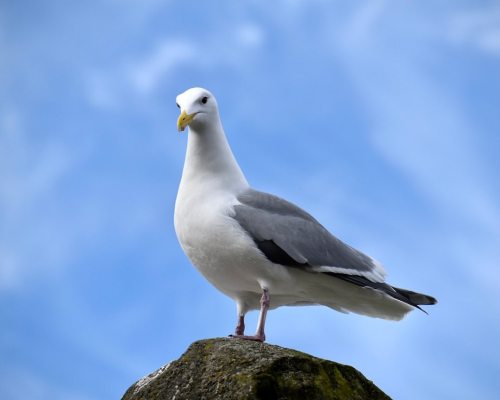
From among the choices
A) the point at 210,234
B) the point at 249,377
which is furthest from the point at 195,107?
the point at 249,377

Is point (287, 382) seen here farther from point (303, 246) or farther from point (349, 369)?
point (303, 246)

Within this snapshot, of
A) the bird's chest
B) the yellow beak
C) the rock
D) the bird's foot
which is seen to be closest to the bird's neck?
the yellow beak

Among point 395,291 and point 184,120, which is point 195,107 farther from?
point 395,291

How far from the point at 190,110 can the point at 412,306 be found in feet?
12.0

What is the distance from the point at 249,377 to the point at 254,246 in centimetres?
213

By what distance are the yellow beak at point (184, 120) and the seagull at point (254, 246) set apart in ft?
A: 0.04

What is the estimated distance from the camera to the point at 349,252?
953cm

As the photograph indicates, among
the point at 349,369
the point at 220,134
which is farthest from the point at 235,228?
the point at 349,369

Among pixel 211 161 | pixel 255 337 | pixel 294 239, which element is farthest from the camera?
pixel 211 161

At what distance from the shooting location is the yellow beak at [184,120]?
9312 millimetres

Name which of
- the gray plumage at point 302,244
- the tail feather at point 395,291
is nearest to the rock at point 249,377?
the gray plumage at point 302,244

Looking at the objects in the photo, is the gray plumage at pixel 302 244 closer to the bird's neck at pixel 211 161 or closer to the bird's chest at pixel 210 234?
the bird's chest at pixel 210 234

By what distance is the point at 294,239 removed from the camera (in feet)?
29.8

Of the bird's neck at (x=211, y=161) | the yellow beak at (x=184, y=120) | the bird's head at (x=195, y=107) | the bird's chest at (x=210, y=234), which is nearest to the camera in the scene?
the bird's chest at (x=210, y=234)
